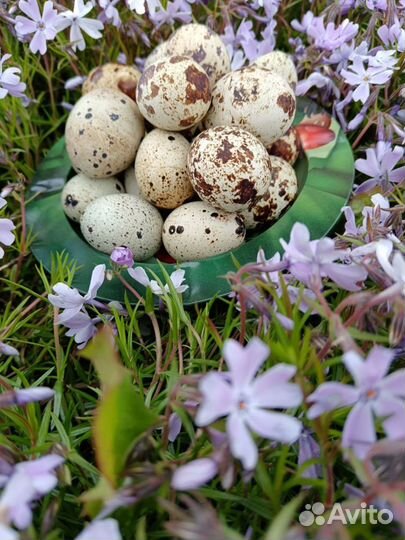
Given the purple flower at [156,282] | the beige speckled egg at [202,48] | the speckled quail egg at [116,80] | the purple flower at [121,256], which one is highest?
the beige speckled egg at [202,48]

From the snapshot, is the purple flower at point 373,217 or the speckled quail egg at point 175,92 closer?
the purple flower at point 373,217

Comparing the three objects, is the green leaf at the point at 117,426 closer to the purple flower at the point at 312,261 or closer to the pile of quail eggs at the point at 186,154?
the purple flower at the point at 312,261

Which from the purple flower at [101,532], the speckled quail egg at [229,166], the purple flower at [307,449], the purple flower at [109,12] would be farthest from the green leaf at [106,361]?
the purple flower at [109,12]

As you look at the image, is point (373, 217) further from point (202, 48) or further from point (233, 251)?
point (202, 48)

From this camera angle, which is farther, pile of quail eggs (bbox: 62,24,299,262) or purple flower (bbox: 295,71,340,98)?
purple flower (bbox: 295,71,340,98)

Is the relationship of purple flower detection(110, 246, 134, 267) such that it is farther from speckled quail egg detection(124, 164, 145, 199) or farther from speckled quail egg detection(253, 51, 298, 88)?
speckled quail egg detection(253, 51, 298, 88)

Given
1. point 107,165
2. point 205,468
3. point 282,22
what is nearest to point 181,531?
point 205,468

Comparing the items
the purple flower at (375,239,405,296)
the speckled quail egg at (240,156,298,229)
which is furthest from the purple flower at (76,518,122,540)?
the speckled quail egg at (240,156,298,229)
